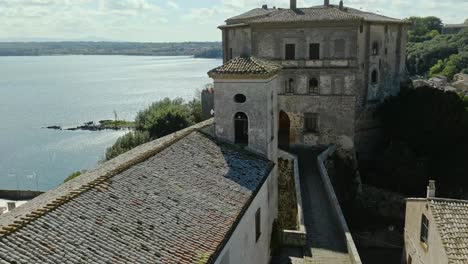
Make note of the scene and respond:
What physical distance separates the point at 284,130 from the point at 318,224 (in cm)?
1298

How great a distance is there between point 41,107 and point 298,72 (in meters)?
95.0

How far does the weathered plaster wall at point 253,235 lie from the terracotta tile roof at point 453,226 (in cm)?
607

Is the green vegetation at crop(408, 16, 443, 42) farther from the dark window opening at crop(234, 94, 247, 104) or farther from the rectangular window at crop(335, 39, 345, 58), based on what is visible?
the dark window opening at crop(234, 94, 247, 104)

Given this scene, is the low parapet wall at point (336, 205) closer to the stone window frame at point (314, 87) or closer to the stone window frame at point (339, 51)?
the stone window frame at point (314, 87)

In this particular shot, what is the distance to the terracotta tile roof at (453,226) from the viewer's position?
595 inches

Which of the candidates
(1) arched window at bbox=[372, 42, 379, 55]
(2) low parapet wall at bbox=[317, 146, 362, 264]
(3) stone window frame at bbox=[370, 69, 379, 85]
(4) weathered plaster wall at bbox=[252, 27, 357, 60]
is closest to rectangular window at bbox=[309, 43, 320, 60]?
(4) weathered plaster wall at bbox=[252, 27, 357, 60]

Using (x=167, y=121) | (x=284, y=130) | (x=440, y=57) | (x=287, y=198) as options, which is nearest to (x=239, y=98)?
(x=287, y=198)

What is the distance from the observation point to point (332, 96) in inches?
1240

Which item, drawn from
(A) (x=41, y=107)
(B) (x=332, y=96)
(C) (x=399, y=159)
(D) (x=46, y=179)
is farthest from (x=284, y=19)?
(A) (x=41, y=107)

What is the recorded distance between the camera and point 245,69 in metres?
17.6

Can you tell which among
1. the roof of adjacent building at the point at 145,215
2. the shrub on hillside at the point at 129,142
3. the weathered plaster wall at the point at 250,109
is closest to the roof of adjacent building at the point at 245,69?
the weathered plaster wall at the point at 250,109

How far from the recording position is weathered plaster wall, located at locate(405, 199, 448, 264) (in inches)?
658

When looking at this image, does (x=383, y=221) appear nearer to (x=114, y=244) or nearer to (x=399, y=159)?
(x=399, y=159)

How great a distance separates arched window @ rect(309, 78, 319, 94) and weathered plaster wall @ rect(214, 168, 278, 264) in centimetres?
1341
